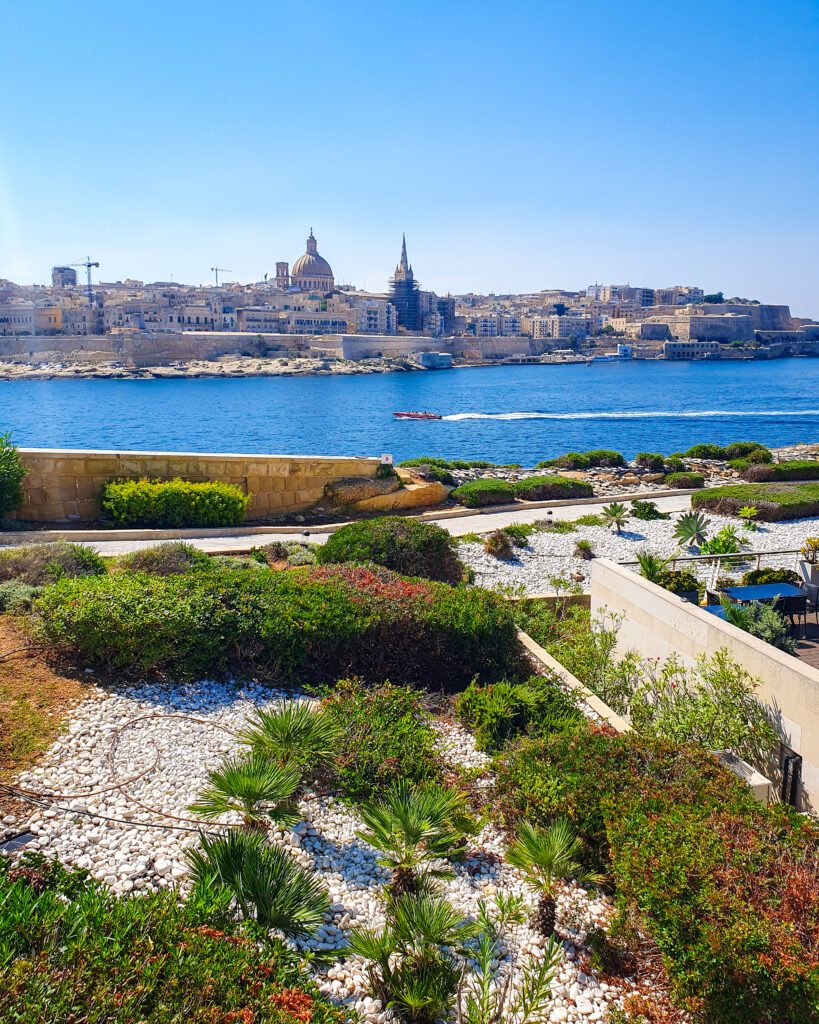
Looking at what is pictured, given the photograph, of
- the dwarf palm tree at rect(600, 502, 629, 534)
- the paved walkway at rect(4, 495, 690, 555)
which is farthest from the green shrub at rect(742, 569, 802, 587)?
the paved walkway at rect(4, 495, 690, 555)

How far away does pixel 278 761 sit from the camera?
4.90 meters

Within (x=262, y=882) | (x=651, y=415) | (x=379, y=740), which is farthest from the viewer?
(x=651, y=415)

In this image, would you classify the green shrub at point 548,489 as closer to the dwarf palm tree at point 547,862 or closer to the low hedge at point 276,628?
the low hedge at point 276,628

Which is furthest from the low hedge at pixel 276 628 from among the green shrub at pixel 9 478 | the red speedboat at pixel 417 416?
the red speedboat at pixel 417 416

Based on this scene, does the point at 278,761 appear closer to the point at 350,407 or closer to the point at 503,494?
the point at 503,494

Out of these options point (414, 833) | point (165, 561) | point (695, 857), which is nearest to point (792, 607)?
point (695, 857)

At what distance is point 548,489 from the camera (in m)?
17.8

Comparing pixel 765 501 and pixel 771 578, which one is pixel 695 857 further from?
pixel 765 501

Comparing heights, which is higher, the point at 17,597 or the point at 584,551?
the point at 17,597

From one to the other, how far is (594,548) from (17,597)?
8.68 meters

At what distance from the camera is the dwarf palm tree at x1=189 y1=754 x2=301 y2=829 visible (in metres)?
4.32

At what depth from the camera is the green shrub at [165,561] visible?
8898mm

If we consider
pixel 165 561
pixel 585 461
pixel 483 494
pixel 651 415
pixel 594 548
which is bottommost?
pixel 651 415

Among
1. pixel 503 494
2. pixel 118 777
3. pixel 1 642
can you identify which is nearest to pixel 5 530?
pixel 1 642
